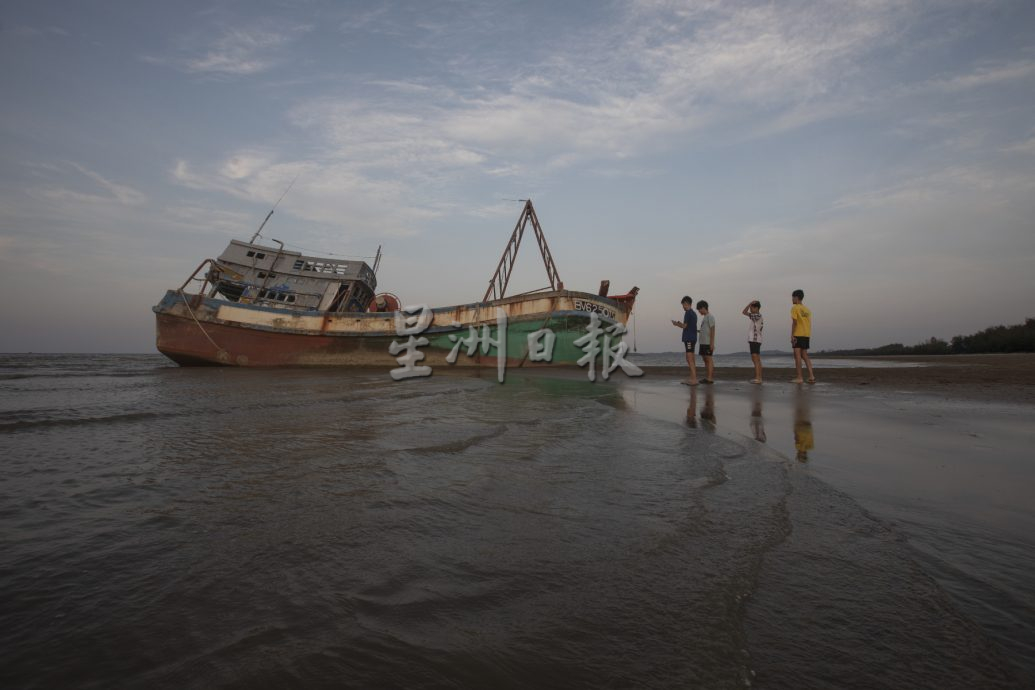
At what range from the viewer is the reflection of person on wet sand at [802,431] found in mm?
3820

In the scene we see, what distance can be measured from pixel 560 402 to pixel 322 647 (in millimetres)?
6377

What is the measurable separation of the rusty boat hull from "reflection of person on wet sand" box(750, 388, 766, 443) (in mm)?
11281

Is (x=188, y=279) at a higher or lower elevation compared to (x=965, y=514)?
higher

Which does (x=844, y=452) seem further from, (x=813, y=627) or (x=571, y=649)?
(x=571, y=649)

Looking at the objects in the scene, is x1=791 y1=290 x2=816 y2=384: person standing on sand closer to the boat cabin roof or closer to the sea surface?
the sea surface

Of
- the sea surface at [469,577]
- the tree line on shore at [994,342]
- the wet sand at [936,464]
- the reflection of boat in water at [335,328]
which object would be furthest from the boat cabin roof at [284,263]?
the tree line on shore at [994,342]

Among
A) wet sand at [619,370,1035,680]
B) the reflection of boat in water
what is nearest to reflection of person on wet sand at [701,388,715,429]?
wet sand at [619,370,1035,680]

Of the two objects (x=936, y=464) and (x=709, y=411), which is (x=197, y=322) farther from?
(x=936, y=464)

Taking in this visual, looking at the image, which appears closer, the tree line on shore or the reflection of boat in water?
the reflection of boat in water

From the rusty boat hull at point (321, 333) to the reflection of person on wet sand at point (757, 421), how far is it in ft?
37.0

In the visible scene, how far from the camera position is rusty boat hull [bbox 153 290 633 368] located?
18.8 m

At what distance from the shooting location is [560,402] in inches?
296

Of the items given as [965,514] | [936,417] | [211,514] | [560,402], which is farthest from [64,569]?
[936,417]

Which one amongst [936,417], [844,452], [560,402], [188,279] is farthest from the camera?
[188,279]
